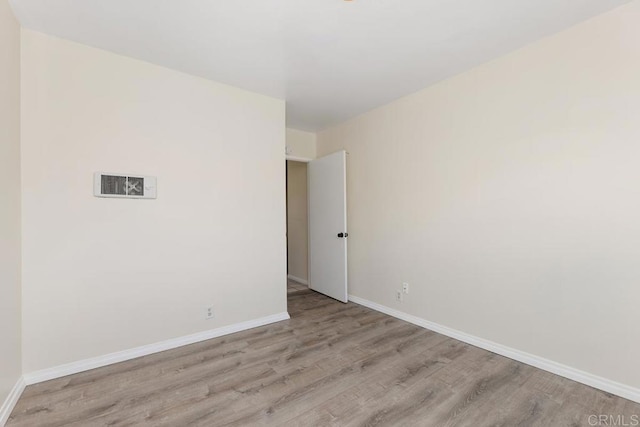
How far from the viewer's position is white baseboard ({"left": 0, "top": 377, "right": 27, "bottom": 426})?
5.28 feet

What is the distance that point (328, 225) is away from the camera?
12.9 feet

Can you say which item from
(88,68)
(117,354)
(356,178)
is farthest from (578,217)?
(88,68)

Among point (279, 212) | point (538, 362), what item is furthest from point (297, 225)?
point (538, 362)

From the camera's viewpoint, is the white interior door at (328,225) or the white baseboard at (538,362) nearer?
the white baseboard at (538,362)

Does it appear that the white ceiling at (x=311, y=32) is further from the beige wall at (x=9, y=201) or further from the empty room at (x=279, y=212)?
the beige wall at (x=9, y=201)

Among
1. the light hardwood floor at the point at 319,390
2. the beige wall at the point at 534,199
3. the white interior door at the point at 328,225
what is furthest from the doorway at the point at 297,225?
the light hardwood floor at the point at 319,390

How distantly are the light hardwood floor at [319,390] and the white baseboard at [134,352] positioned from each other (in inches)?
2.6

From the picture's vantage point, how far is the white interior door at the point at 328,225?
12.1ft

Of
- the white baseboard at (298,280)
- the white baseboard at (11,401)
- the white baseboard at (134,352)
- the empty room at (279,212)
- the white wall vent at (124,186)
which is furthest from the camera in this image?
the white baseboard at (298,280)

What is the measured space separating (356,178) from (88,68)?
2.91 m

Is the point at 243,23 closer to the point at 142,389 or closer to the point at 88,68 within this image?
the point at 88,68

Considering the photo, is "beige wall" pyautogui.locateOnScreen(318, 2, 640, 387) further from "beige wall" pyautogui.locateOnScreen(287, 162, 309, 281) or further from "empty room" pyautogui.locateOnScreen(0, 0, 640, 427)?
"beige wall" pyautogui.locateOnScreen(287, 162, 309, 281)

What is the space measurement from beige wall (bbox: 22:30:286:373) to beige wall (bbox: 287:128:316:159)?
97cm

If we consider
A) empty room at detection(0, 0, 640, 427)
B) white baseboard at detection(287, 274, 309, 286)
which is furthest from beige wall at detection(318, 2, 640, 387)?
white baseboard at detection(287, 274, 309, 286)
